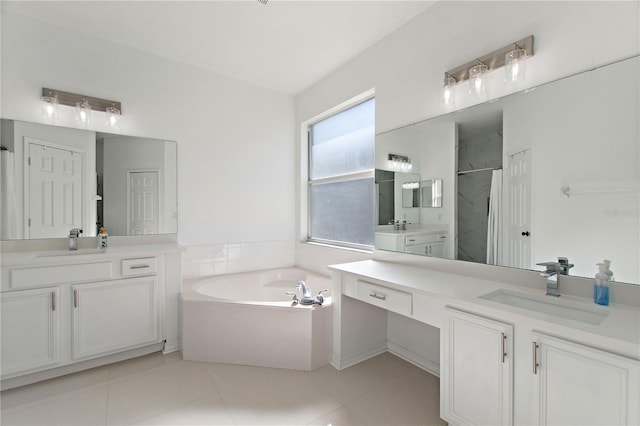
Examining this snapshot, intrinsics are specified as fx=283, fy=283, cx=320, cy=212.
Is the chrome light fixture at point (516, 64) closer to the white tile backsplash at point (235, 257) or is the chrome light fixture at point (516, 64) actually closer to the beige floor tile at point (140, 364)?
the white tile backsplash at point (235, 257)

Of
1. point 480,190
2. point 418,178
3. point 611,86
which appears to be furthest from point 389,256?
point 611,86

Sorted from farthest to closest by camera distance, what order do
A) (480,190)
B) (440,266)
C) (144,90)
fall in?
(144,90) < (440,266) < (480,190)

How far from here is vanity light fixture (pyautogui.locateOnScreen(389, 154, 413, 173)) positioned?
2225mm

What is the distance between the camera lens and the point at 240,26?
227 cm

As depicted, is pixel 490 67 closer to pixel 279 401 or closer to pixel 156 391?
pixel 279 401

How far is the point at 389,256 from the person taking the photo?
2.34 m

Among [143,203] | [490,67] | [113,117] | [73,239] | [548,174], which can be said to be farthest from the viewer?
[143,203]

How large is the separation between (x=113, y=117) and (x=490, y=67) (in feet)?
9.74

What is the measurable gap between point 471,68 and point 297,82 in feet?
6.51

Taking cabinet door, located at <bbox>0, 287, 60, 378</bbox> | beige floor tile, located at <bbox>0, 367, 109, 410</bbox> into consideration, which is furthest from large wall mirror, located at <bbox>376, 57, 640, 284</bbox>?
cabinet door, located at <bbox>0, 287, 60, 378</bbox>

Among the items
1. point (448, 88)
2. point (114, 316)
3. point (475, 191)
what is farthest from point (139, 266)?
point (448, 88)

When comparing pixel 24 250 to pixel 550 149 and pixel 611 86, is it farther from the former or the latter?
pixel 611 86

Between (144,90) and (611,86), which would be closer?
(611,86)

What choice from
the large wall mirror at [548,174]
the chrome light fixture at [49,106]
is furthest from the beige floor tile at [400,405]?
the chrome light fixture at [49,106]
